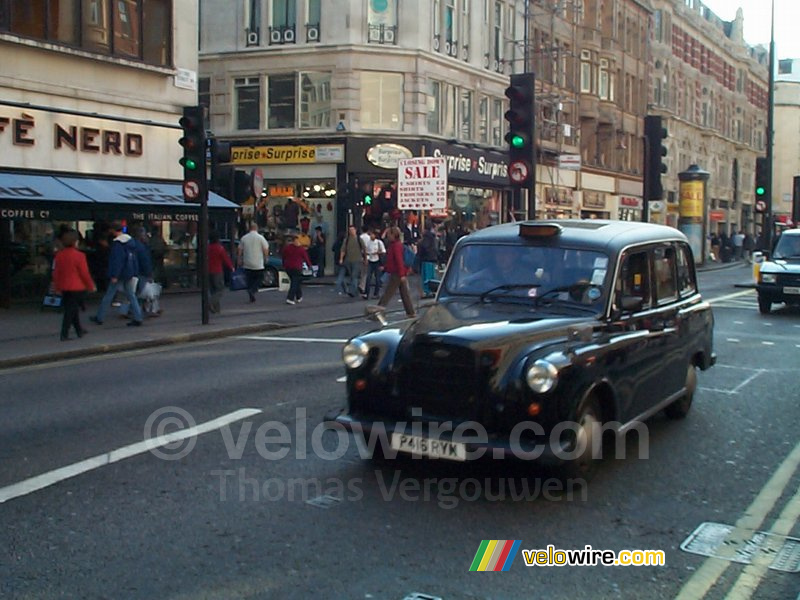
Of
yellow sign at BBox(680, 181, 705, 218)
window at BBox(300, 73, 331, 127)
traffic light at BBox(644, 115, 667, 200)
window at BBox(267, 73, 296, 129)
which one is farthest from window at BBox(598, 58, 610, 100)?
traffic light at BBox(644, 115, 667, 200)

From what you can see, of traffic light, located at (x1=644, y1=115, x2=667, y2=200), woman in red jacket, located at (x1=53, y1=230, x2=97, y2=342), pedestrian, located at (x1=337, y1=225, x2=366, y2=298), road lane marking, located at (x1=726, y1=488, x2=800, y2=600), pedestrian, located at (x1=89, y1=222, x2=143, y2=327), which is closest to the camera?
road lane marking, located at (x1=726, y1=488, x2=800, y2=600)

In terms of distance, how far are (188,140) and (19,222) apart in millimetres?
5117

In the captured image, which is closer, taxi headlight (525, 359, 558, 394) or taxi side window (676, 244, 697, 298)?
taxi headlight (525, 359, 558, 394)

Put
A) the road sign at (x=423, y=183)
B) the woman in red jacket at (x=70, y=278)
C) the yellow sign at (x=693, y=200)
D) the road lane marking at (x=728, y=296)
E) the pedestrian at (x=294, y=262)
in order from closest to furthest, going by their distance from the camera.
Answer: the woman in red jacket at (x=70, y=278) < the pedestrian at (x=294, y=262) < the road sign at (x=423, y=183) < the road lane marking at (x=728, y=296) < the yellow sign at (x=693, y=200)

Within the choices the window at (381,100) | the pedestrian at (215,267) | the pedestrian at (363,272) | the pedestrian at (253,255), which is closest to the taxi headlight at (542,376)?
the pedestrian at (215,267)

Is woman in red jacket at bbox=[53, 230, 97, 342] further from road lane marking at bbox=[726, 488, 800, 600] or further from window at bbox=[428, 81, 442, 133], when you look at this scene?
window at bbox=[428, 81, 442, 133]

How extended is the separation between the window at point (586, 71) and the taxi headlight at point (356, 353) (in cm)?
4475

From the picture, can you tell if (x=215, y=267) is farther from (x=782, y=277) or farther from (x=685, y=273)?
(x=685, y=273)

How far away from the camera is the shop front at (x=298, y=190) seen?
33094mm

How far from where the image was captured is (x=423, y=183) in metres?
22.4

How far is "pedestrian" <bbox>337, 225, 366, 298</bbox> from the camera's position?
73.5 feet

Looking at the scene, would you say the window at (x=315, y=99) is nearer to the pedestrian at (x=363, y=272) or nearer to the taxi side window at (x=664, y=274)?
the pedestrian at (x=363, y=272)

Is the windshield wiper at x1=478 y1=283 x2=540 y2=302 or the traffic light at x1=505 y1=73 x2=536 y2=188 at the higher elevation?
the traffic light at x1=505 y1=73 x2=536 y2=188

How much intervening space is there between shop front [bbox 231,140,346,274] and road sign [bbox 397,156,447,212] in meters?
10.1
